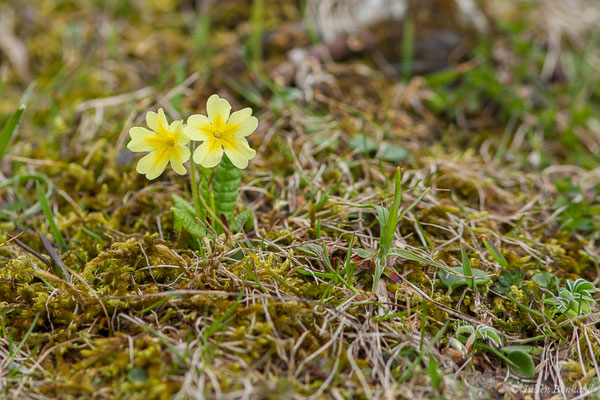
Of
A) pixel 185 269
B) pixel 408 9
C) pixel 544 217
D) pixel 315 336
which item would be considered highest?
pixel 408 9

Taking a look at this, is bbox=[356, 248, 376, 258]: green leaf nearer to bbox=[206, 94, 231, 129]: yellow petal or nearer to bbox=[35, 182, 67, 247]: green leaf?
bbox=[206, 94, 231, 129]: yellow petal

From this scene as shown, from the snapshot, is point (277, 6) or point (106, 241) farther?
point (277, 6)

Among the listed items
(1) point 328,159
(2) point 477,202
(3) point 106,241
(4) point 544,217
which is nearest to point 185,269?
(3) point 106,241

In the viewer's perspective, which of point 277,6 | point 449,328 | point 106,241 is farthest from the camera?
point 277,6

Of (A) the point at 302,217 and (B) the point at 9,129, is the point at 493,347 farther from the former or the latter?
(B) the point at 9,129

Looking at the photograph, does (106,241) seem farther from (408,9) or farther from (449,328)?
(408,9)

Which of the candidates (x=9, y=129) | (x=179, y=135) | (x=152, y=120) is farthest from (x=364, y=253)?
(x=9, y=129)

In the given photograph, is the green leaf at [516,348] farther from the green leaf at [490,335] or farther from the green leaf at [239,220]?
the green leaf at [239,220]
